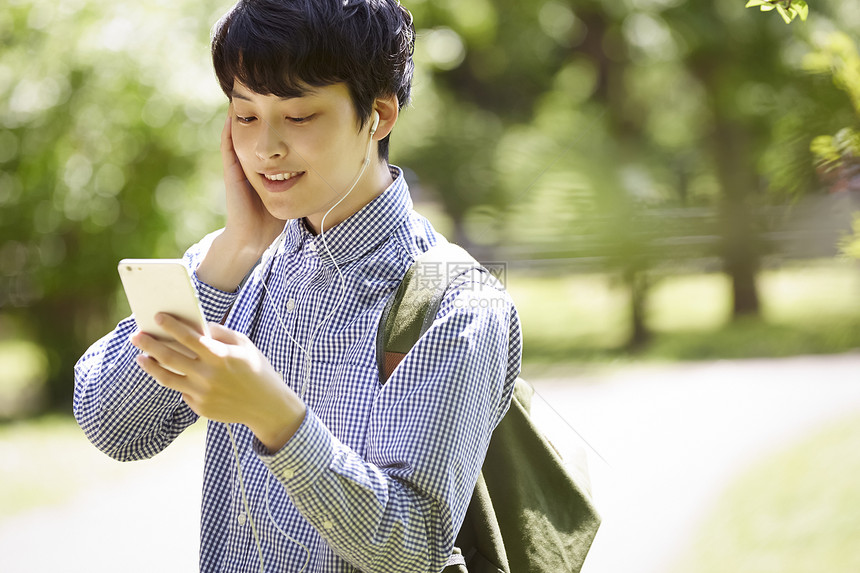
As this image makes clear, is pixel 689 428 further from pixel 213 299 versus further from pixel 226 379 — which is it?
pixel 226 379

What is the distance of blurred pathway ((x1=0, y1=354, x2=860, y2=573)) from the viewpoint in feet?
12.5

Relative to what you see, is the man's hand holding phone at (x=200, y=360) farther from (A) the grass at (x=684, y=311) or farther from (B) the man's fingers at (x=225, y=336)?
(A) the grass at (x=684, y=311)

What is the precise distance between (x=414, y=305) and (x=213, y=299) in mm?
364

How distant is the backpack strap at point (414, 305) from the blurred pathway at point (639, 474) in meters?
2.62

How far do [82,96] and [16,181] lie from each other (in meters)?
0.63

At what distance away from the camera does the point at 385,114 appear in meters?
1.43

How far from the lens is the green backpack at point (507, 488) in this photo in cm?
125

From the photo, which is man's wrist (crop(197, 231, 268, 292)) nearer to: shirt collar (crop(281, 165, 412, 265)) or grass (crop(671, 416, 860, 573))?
shirt collar (crop(281, 165, 412, 265))

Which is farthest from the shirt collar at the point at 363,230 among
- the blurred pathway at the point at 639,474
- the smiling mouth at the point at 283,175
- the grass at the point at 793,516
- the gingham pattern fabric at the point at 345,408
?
the grass at the point at 793,516

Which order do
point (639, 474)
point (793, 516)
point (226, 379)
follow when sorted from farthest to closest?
point (639, 474), point (793, 516), point (226, 379)

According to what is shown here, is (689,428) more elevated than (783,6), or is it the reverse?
(783,6)

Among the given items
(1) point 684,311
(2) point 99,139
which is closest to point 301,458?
(1) point 684,311

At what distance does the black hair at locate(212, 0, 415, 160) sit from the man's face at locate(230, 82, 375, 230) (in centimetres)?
2

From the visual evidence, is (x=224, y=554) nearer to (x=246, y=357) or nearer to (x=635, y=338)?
(x=246, y=357)
